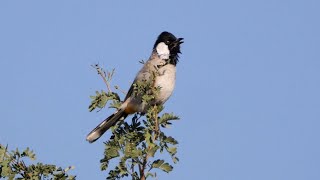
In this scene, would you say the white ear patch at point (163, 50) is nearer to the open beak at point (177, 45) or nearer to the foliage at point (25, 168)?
the open beak at point (177, 45)

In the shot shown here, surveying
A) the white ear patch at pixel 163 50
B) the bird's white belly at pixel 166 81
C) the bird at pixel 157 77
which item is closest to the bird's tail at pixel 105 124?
the bird at pixel 157 77

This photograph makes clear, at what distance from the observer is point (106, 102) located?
186 inches

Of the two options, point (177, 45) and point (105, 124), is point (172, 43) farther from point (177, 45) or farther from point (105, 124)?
point (105, 124)

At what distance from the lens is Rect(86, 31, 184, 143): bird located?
6.64 metres

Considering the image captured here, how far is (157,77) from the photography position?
6.59m

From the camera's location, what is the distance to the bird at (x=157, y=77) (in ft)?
21.8

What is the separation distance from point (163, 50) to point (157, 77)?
29.5 inches

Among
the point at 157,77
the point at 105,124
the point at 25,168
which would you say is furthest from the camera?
the point at 105,124

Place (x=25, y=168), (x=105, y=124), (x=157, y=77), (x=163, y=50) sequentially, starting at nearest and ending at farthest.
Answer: (x=25, y=168), (x=157, y=77), (x=105, y=124), (x=163, y=50)

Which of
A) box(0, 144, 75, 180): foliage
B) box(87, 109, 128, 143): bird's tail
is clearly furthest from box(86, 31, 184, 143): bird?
box(0, 144, 75, 180): foliage

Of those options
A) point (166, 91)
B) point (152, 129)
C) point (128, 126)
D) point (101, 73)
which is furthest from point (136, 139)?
point (166, 91)

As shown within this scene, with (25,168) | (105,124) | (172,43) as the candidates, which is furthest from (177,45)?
(25,168)

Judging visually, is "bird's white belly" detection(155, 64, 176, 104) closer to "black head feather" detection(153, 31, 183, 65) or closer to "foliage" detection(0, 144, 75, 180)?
"black head feather" detection(153, 31, 183, 65)

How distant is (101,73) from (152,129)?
83 centimetres
